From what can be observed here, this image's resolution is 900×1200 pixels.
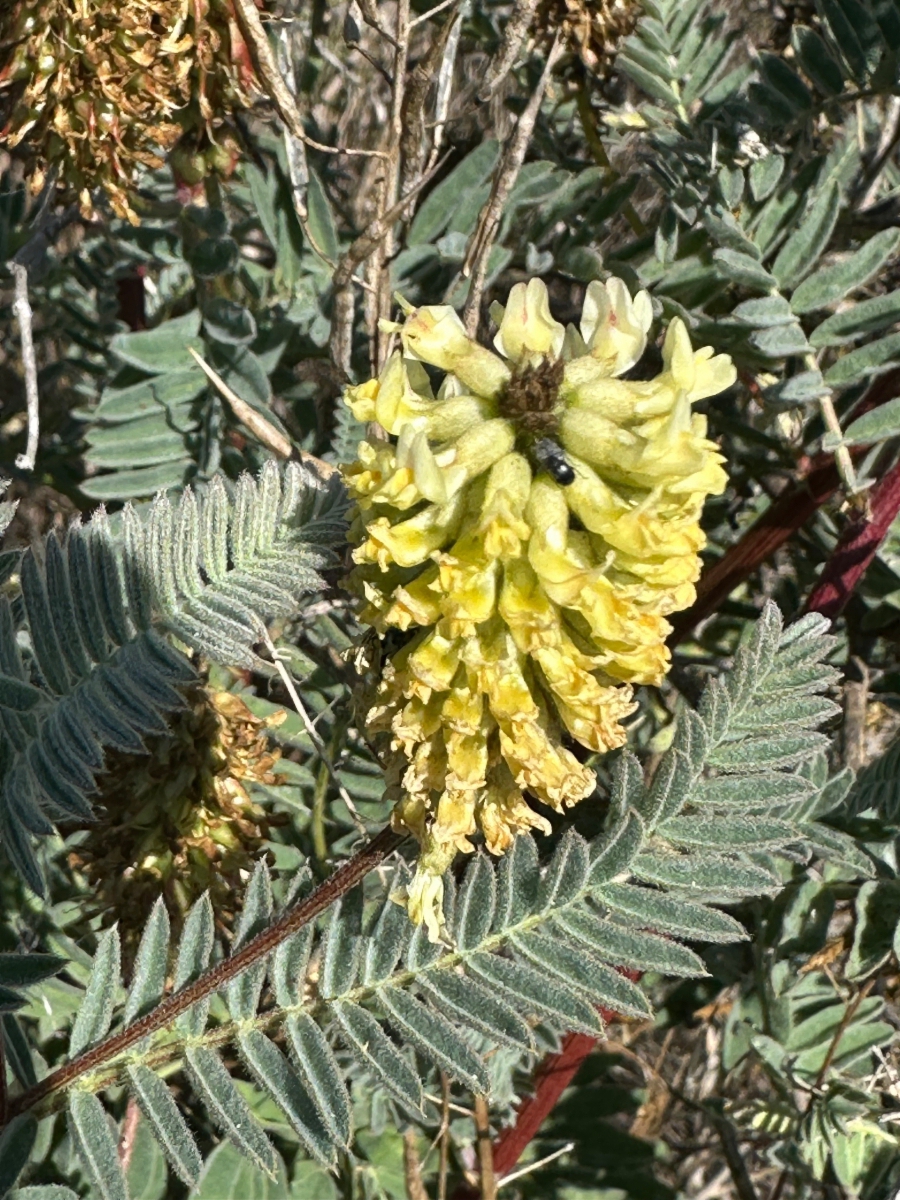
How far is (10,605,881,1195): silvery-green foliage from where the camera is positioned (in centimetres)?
139

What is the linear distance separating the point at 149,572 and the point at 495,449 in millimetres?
515

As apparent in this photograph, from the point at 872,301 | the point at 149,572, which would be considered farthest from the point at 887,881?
the point at 149,572

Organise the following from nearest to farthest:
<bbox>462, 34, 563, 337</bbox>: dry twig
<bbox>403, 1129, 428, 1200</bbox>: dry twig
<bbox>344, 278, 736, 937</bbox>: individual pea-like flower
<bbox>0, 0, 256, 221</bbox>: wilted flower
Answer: <bbox>344, 278, 736, 937</bbox>: individual pea-like flower
<bbox>0, 0, 256, 221</bbox>: wilted flower
<bbox>462, 34, 563, 337</bbox>: dry twig
<bbox>403, 1129, 428, 1200</bbox>: dry twig

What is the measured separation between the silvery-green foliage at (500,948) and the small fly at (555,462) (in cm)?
40

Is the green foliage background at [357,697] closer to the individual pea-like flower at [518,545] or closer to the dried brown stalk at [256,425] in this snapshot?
the dried brown stalk at [256,425]

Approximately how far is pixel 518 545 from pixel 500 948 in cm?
55

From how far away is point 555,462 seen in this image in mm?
1238

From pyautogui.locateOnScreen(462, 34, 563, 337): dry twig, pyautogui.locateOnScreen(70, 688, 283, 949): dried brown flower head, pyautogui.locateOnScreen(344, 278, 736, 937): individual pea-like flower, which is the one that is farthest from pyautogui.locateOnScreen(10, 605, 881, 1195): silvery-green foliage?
pyautogui.locateOnScreen(462, 34, 563, 337): dry twig

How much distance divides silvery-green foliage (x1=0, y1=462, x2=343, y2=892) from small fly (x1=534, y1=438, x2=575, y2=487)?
362 millimetres

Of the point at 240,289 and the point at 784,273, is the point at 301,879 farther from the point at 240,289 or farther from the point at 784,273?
the point at 240,289

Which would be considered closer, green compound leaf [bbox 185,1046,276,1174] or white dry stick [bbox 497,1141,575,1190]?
green compound leaf [bbox 185,1046,276,1174]

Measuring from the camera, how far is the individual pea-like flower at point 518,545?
1.21m

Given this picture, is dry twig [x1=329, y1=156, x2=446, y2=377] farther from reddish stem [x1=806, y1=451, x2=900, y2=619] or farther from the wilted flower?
reddish stem [x1=806, y1=451, x2=900, y2=619]

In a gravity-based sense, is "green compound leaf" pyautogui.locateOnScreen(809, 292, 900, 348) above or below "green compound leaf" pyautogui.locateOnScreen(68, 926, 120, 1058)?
above
